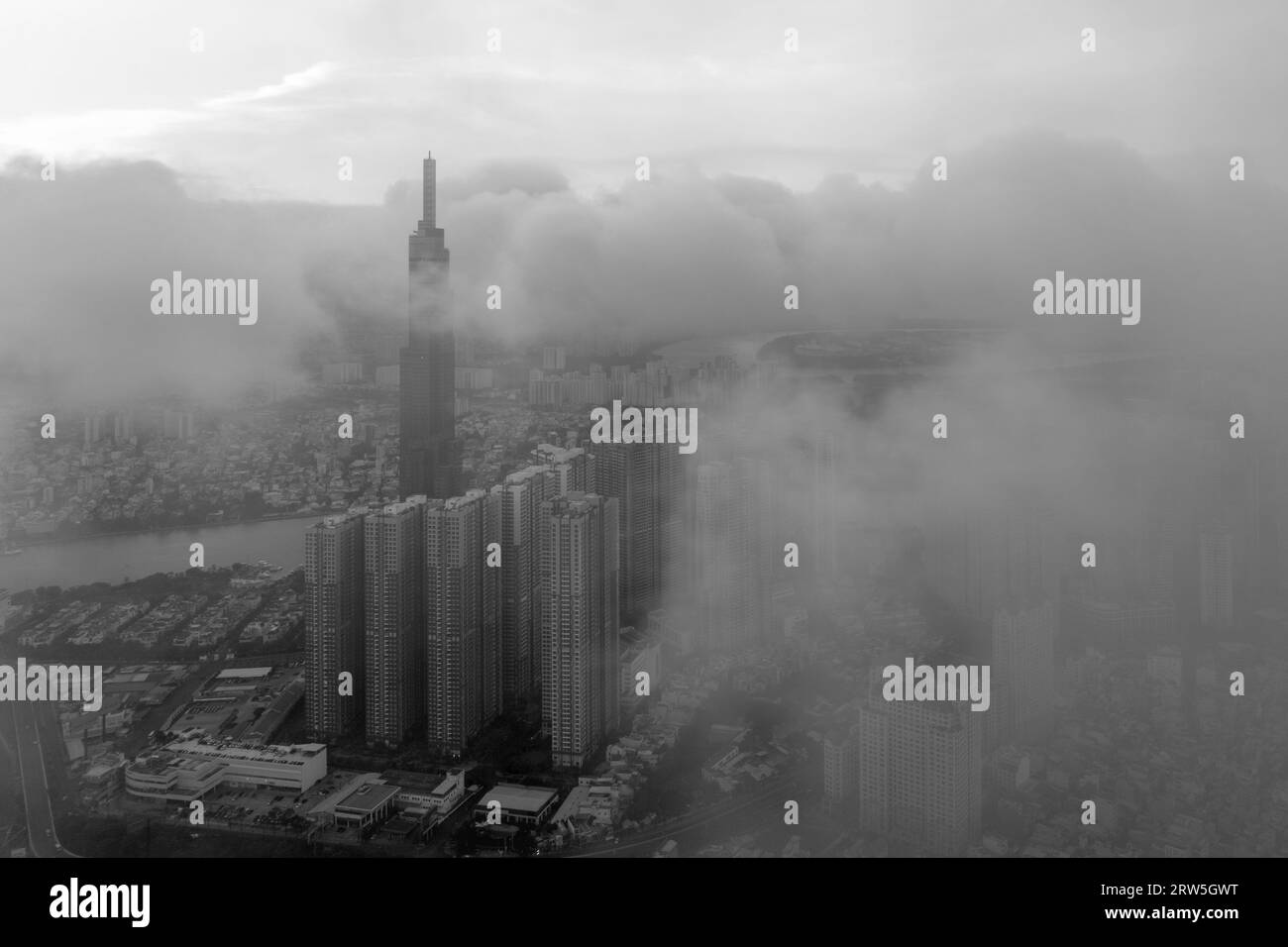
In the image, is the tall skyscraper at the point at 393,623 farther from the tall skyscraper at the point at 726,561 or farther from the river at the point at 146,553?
the tall skyscraper at the point at 726,561

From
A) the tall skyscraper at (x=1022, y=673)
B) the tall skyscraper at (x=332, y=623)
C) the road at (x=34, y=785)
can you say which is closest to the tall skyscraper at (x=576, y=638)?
the tall skyscraper at (x=332, y=623)

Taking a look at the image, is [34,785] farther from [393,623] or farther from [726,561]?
[726,561]

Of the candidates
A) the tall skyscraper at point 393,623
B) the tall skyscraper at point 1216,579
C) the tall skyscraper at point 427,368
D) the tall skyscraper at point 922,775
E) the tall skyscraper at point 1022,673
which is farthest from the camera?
the tall skyscraper at point 427,368

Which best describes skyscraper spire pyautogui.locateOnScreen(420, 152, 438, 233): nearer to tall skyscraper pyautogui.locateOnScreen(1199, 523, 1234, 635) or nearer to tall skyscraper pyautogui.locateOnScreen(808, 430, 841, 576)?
tall skyscraper pyautogui.locateOnScreen(808, 430, 841, 576)

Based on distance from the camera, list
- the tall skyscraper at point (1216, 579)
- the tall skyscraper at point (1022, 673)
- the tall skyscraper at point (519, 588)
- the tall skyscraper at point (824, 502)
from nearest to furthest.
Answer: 1. the tall skyscraper at point (1022, 673)
2. the tall skyscraper at point (1216, 579)
3. the tall skyscraper at point (519, 588)
4. the tall skyscraper at point (824, 502)

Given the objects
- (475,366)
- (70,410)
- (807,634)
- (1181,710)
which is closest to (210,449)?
(70,410)

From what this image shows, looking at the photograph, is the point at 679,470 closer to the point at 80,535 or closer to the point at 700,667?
the point at 700,667
